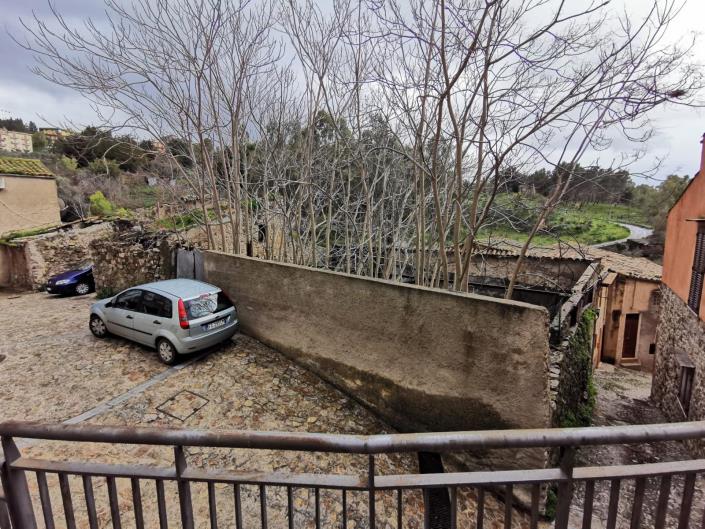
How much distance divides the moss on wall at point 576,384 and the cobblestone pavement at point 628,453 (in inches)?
23.9

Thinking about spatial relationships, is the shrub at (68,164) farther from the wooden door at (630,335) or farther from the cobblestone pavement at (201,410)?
the wooden door at (630,335)

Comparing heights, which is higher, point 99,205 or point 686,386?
point 99,205

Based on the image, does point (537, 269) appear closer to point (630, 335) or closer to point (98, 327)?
point (630, 335)

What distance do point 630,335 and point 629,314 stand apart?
152 centimetres

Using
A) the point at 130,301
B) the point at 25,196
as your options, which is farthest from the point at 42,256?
the point at 130,301

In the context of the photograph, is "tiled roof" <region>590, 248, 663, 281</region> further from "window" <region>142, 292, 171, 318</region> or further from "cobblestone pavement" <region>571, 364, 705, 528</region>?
"window" <region>142, 292, 171, 318</region>

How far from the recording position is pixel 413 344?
476cm

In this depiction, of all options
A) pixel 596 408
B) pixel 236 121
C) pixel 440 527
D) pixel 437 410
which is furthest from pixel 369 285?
pixel 596 408

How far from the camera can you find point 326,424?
4.96 meters

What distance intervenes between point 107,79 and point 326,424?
7.42 m

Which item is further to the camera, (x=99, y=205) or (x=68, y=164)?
(x=68, y=164)

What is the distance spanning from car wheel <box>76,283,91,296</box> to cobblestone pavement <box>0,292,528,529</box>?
204 inches

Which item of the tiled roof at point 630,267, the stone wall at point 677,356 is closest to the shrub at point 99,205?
the stone wall at point 677,356

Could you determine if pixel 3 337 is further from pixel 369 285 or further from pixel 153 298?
pixel 369 285
